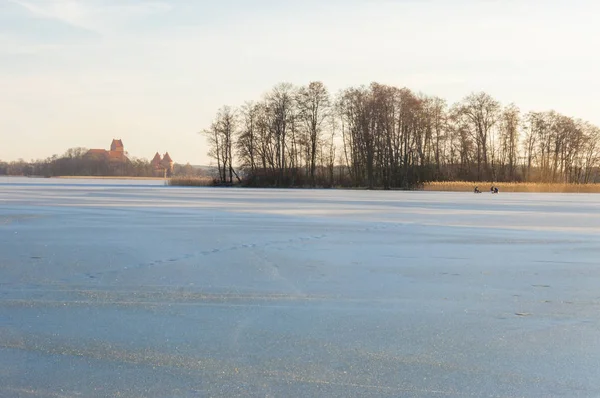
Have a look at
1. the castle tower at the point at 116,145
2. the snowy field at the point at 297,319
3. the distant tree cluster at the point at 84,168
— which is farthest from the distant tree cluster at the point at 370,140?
the castle tower at the point at 116,145

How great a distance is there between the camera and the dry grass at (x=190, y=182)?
55344 millimetres

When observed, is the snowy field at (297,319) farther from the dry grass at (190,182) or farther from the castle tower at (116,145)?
the castle tower at (116,145)

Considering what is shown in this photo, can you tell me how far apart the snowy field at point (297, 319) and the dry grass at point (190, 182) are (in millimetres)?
46674

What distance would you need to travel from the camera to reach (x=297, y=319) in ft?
14.6

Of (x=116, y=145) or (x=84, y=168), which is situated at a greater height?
(x=116, y=145)

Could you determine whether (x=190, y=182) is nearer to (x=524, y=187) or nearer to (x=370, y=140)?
(x=370, y=140)

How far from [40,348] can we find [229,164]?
58.1 meters

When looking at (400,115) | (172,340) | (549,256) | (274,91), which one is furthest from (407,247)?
(274,91)

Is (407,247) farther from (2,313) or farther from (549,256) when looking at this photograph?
(2,313)

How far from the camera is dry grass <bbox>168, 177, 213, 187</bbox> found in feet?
182

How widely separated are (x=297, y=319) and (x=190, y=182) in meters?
52.6

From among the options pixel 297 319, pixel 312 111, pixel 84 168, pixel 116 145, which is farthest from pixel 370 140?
pixel 116 145

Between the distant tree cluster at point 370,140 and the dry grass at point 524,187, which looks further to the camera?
the distant tree cluster at point 370,140

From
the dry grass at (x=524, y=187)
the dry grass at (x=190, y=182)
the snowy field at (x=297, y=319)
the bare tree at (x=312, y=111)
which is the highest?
the bare tree at (x=312, y=111)
